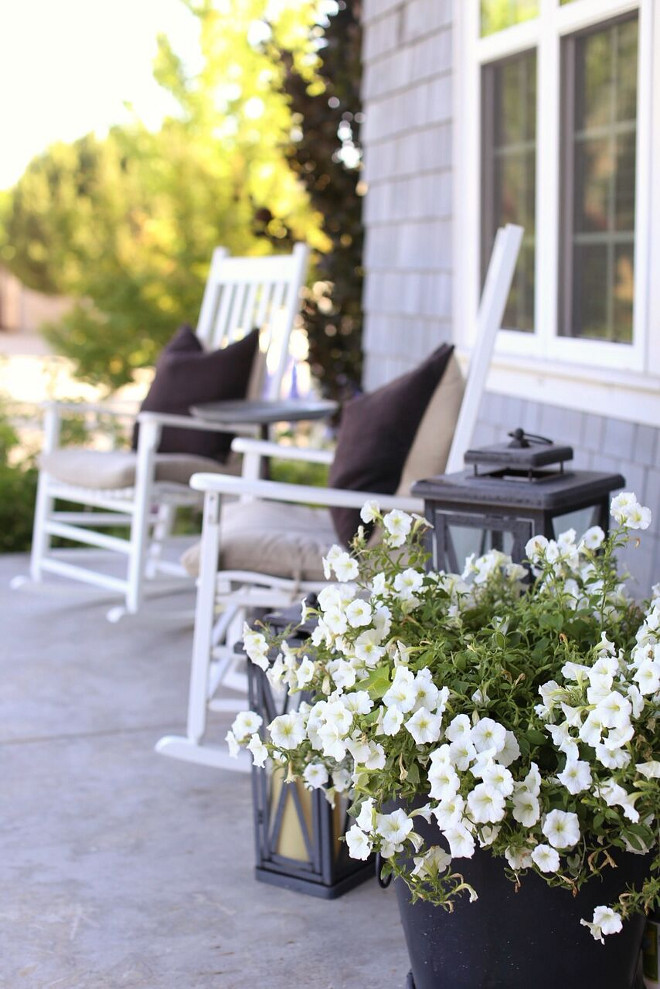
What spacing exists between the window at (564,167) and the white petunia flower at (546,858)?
5.51ft

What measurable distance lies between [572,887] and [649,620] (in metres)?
0.36

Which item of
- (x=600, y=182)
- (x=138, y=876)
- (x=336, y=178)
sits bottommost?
(x=138, y=876)

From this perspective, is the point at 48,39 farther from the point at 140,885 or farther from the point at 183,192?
the point at 140,885

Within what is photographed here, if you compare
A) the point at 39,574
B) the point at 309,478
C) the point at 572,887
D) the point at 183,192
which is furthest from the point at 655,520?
the point at 183,192

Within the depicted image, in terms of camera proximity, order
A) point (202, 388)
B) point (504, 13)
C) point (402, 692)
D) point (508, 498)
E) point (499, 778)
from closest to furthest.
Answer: point (499, 778) < point (402, 692) < point (508, 498) < point (504, 13) < point (202, 388)

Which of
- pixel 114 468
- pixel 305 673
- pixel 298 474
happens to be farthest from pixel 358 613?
pixel 298 474

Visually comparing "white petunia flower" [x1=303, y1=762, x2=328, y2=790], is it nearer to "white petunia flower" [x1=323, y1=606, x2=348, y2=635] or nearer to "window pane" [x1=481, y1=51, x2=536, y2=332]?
"white petunia flower" [x1=323, y1=606, x2=348, y2=635]

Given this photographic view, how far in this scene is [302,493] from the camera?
2.63 meters

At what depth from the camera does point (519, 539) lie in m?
2.28

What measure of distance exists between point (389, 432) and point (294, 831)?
3.08 feet

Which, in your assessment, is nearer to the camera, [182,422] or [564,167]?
[564,167]

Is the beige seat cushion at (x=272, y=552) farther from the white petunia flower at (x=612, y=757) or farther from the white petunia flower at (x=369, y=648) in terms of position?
the white petunia flower at (x=612, y=757)

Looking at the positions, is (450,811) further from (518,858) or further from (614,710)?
(614,710)

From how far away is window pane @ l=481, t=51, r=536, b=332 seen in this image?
144 inches
